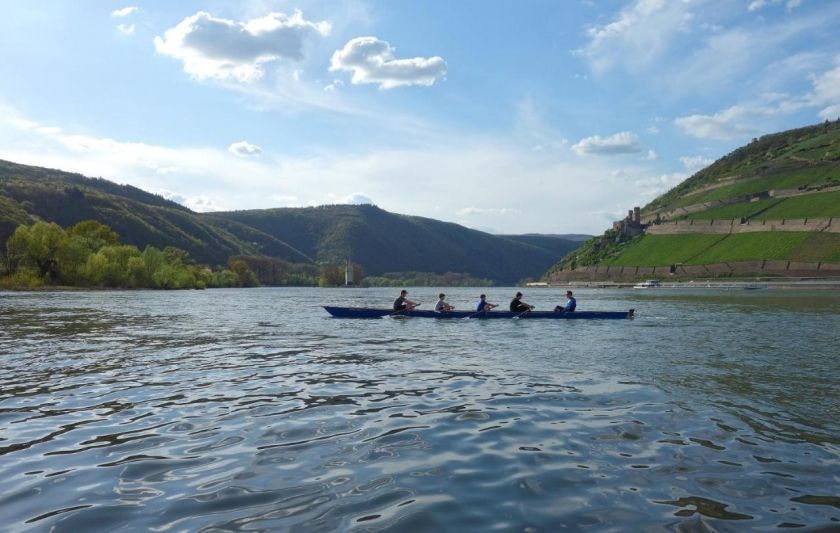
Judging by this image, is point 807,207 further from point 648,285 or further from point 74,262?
point 74,262

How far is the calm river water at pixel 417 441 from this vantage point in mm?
6938

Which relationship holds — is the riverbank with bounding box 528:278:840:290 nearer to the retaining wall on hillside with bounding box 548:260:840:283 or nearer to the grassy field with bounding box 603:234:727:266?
the retaining wall on hillside with bounding box 548:260:840:283

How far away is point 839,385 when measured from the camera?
592 inches

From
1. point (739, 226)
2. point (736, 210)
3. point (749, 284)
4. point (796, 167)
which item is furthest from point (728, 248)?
point (796, 167)

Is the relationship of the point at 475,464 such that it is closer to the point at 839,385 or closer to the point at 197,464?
the point at 197,464

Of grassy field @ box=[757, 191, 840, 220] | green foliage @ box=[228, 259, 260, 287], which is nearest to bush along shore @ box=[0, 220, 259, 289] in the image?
green foliage @ box=[228, 259, 260, 287]

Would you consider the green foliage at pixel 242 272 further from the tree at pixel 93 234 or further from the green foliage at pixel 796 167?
the green foliage at pixel 796 167

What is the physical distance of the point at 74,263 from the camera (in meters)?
92.7

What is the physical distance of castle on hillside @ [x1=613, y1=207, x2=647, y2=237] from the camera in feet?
627

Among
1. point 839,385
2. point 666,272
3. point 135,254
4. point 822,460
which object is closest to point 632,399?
point 822,460

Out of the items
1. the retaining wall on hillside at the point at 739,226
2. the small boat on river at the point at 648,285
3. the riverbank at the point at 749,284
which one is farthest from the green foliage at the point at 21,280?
the retaining wall on hillside at the point at 739,226

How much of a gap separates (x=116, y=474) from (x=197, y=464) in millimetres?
1043

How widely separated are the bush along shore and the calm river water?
78852mm

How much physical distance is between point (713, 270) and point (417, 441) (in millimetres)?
147407
